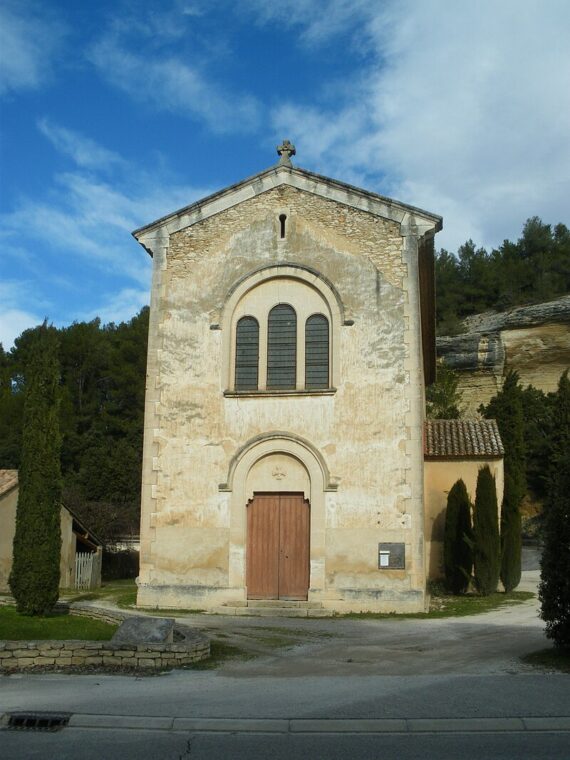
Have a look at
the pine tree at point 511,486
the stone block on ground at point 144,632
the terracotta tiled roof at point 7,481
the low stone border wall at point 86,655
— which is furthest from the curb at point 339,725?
the terracotta tiled roof at point 7,481

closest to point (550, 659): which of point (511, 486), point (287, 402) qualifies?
point (287, 402)

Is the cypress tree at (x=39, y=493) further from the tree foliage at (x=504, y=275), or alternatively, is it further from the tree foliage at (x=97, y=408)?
the tree foliage at (x=504, y=275)

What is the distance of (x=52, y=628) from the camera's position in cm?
1322

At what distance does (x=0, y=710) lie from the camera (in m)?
8.23

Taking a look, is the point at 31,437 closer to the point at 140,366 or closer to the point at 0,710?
the point at 0,710

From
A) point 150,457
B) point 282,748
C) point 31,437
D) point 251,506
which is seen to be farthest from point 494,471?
point 282,748

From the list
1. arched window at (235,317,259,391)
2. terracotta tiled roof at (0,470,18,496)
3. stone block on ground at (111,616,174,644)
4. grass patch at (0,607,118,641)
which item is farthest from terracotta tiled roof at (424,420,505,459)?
terracotta tiled roof at (0,470,18,496)

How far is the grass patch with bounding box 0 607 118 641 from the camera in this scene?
1241cm

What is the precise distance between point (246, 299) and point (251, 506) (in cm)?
521

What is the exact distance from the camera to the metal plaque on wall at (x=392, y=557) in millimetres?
Result: 17438

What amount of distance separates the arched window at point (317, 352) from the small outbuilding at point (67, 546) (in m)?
11.5

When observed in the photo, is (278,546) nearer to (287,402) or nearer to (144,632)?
(287,402)

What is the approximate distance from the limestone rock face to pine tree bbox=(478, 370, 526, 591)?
22.7 metres

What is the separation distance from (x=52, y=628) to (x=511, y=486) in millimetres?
17431
